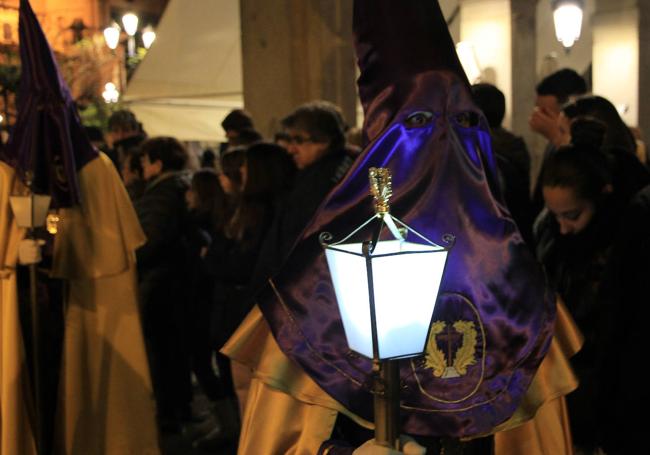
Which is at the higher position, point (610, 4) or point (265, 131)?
point (610, 4)

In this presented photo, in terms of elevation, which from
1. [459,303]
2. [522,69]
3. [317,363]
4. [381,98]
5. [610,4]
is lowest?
[317,363]

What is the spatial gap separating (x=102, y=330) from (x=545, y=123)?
2.72 meters

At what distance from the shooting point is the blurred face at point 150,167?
614 cm

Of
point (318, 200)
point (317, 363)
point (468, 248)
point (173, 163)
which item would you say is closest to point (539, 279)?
point (468, 248)

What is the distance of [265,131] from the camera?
23.7 feet

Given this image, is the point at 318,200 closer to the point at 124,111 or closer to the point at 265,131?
the point at 265,131

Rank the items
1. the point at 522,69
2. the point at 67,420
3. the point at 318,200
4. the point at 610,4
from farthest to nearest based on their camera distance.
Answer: the point at 610,4, the point at 522,69, the point at 67,420, the point at 318,200

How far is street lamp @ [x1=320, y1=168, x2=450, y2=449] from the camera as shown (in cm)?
180

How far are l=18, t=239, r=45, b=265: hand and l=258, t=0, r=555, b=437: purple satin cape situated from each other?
2420mm

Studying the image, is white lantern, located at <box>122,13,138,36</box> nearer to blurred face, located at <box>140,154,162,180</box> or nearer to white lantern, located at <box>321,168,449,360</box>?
blurred face, located at <box>140,154,162,180</box>

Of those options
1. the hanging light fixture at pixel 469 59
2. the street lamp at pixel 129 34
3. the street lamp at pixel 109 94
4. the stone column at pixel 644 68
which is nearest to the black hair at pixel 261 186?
the hanging light fixture at pixel 469 59

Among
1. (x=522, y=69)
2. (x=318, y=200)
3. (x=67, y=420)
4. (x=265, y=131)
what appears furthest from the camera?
(x=522, y=69)

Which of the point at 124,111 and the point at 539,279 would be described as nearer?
the point at 539,279

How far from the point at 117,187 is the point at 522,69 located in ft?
16.7
